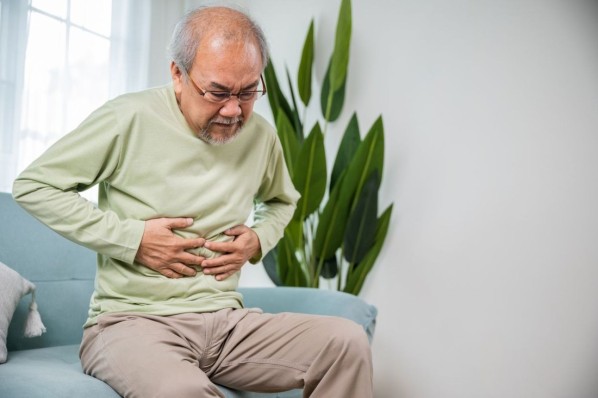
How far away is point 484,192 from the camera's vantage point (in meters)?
2.89

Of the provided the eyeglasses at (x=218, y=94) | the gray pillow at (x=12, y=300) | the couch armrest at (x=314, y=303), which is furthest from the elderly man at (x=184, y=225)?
the couch armrest at (x=314, y=303)

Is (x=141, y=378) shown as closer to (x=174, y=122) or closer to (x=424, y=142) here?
(x=174, y=122)

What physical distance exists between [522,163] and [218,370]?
1736mm

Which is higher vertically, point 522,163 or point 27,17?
point 27,17

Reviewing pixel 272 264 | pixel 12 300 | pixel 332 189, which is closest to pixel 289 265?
pixel 272 264

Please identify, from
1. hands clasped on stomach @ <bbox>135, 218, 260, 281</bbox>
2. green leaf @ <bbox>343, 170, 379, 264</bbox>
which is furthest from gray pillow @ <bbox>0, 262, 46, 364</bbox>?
green leaf @ <bbox>343, 170, 379, 264</bbox>

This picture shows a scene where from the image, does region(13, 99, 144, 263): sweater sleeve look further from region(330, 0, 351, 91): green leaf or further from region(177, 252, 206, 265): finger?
region(330, 0, 351, 91): green leaf

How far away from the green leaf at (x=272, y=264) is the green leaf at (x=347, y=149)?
0.40 meters

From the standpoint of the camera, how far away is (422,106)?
3061 mm

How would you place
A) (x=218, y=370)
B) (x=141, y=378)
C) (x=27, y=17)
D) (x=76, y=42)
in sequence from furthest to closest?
1. (x=76, y=42)
2. (x=27, y=17)
3. (x=218, y=370)
4. (x=141, y=378)

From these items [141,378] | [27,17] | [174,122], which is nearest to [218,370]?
[141,378]

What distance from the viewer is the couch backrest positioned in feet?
6.49

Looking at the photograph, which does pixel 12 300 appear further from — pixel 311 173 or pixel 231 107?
pixel 311 173

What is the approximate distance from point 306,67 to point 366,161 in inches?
22.2
